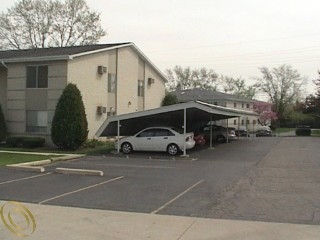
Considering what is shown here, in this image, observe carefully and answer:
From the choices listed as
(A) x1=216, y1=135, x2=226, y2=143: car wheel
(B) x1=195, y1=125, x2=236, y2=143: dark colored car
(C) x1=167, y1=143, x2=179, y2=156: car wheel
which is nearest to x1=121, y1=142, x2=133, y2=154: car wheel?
(C) x1=167, y1=143, x2=179, y2=156: car wheel

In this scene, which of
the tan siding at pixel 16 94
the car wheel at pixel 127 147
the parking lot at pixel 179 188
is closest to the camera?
the parking lot at pixel 179 188

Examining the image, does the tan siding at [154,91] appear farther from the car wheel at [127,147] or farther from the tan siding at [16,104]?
the car wheel at [127,147]

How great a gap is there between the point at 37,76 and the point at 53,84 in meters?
1.52

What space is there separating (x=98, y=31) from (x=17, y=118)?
2863cm

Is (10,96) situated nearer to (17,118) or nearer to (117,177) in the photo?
(17,118)

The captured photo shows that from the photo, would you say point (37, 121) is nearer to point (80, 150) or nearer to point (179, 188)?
point (80, 150)

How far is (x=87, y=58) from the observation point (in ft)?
96.0

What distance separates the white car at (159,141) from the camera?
23.8 meters

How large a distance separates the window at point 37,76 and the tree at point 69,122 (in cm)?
281

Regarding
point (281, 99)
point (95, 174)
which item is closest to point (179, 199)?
point (95, 174)

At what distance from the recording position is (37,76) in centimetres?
2859

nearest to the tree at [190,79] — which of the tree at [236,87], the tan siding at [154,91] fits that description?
the tree at [236,87]

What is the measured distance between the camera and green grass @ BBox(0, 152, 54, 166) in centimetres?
1977

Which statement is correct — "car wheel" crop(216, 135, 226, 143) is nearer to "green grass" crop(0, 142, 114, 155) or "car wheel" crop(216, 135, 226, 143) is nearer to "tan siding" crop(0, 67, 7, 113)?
"green grass" crop(0, 142, 114, 155)
